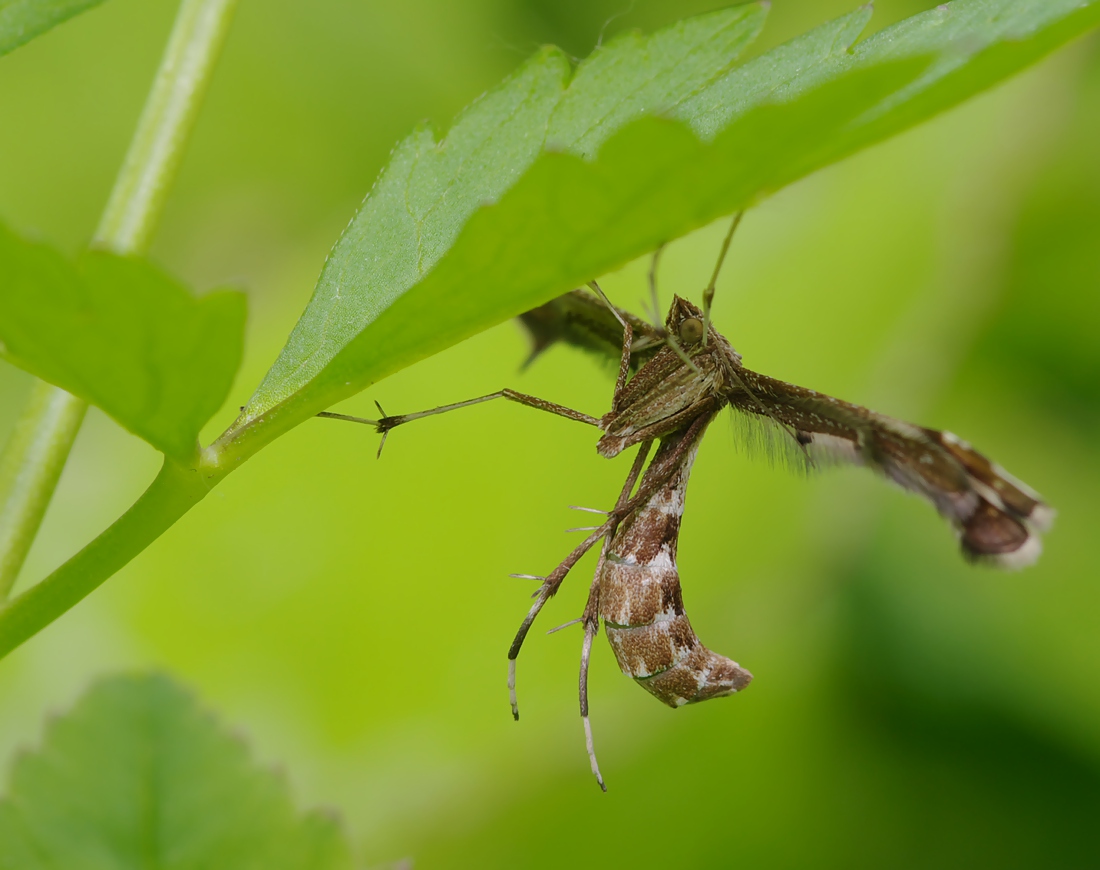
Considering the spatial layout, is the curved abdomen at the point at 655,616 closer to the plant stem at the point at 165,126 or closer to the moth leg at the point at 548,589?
the moth leg at the point at 548,589

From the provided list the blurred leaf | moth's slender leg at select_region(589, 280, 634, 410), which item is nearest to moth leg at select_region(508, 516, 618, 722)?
moth's slender leg at select_region(589, 280, 634, 410)

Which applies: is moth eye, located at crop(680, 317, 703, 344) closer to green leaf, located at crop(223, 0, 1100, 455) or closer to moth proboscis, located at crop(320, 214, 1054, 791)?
moth proboscis, located at crop(320, 214, 1054, 791)

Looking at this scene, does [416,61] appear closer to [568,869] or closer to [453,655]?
[453,655]

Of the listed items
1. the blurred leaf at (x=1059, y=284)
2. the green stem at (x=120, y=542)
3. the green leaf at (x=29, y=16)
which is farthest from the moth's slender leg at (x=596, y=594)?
the blurred leaf at (x=1059, y=284)

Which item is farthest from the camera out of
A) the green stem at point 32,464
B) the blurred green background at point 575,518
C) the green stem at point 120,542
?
the blurred green background at point 575,518

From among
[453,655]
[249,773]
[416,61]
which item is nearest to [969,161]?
[416,61]

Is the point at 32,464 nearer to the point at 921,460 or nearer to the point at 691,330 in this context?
the point at 691,330
